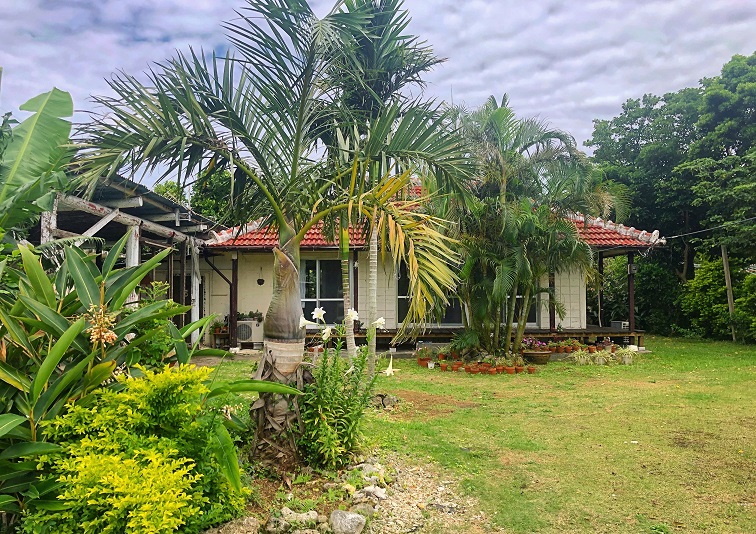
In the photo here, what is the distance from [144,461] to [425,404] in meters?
5.51

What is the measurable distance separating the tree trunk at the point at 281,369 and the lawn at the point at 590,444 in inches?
40.6

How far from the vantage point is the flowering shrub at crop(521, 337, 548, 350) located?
12.8m

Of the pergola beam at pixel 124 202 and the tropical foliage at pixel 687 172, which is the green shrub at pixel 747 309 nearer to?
the tropical foliage at pixel 687 172

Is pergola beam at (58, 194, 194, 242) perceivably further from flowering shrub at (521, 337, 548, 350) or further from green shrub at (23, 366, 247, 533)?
flowering shrub at (521, 337, 548, 350)

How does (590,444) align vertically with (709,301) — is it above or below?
below

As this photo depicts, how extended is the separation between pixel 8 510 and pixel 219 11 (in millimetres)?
3884

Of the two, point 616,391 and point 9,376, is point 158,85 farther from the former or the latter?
point 616,391

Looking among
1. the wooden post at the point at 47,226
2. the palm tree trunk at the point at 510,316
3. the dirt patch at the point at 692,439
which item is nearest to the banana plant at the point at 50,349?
the wooden post at the point at 47,226

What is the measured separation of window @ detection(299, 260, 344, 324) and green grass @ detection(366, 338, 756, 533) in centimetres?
467

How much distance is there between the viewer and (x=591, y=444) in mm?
5711

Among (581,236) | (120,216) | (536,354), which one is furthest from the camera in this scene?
(581,236)

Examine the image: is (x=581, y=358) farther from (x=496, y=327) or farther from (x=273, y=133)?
(x=273, y=133)

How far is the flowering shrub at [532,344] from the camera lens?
12804 millimetres

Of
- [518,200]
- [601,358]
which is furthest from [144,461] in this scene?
[601,358]
